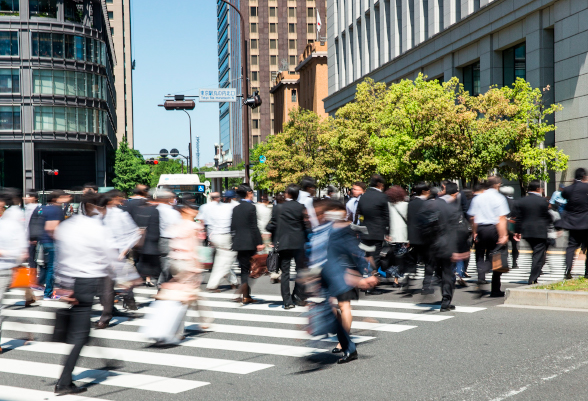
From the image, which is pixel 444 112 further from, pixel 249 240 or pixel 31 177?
pixel 31 177

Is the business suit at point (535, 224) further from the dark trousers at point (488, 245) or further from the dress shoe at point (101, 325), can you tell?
the dress shoe at point (101, 325)

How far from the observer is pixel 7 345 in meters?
7.87

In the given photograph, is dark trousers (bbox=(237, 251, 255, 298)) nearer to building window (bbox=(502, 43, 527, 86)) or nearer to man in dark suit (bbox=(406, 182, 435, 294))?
man in dark suit (bbox=(406, 182, 435, 294))

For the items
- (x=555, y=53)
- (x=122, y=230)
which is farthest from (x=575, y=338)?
(x=555, y=53)

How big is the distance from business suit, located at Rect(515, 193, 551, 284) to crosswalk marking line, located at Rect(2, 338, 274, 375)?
6172 millimetres

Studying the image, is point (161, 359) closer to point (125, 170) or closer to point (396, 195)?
point (396, 195)

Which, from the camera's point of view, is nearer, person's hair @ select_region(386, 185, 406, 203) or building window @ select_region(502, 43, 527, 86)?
person's hair @ select_region(386, 185, 406, 203)

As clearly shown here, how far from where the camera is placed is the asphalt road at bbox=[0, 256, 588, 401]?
18.3ft

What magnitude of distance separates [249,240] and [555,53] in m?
19.1

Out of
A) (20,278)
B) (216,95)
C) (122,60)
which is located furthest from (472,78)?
(122,60)

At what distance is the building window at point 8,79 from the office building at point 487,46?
33450 mm

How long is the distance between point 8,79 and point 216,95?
148 ft

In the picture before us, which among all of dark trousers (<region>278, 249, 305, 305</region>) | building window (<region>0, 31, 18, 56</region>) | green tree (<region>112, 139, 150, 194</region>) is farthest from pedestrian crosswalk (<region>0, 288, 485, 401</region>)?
green tree (<region>112, 139, 150, 194</region>)

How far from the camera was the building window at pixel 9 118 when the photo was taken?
59781 millimetres
